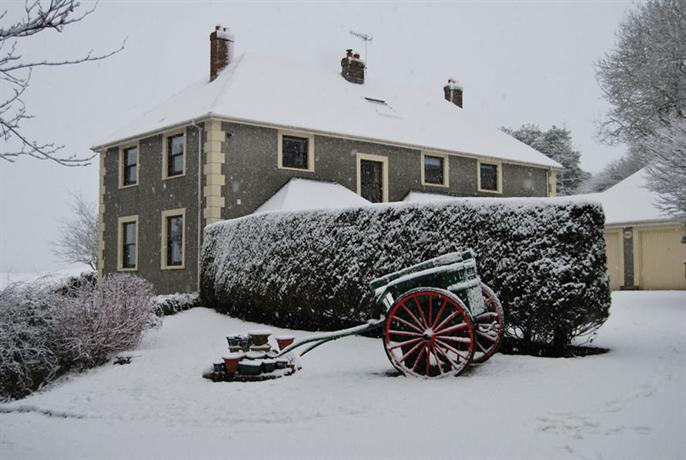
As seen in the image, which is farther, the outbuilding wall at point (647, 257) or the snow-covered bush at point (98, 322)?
the outbuilding wall at point (647, 257)

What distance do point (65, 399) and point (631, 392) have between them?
6465 mm

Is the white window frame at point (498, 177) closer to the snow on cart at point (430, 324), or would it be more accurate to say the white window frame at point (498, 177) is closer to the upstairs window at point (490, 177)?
the upstairs window at point (490, 177)

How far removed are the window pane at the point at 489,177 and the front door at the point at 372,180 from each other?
4.55 meters

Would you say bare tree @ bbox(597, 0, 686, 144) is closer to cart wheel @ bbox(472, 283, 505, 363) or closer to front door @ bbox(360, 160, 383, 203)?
front door @ bbox(360, 160, 383, 203)

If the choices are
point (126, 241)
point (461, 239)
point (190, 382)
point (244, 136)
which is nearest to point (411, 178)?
point (244, 136)

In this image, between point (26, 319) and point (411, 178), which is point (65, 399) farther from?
point (411, 178)

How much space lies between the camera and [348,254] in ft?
37.7

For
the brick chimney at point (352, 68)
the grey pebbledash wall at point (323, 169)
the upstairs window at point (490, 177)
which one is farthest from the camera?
the brick chimney at point (352, 68)

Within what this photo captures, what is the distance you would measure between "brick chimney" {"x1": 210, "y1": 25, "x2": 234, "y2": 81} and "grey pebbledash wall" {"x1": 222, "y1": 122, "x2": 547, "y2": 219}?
15.1ft

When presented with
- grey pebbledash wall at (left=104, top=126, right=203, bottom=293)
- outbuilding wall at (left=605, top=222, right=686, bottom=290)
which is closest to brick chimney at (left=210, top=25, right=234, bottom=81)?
grey pebbledash wall at (left=104, top=126, right=203, bottom=293)

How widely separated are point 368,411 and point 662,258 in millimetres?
21800

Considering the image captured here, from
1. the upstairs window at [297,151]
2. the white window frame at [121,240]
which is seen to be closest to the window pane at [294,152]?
the upstairs window at [297,151]

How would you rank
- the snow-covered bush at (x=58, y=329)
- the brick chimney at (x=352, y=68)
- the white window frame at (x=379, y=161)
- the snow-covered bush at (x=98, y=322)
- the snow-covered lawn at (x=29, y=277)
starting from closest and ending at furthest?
the snow-covered bush at (x=58, y=329) → the snow-covered bush at (x=98, y=322) → the snow-covered lawn at (x=29, y=277) → the white window frame at (x=379, y=161) → the brick chimney at (x=352, y=68)

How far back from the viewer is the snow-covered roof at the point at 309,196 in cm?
2027
